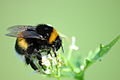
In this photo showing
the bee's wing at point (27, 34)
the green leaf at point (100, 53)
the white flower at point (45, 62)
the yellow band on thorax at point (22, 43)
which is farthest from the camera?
the yellow band on thorax at point (22, 43)

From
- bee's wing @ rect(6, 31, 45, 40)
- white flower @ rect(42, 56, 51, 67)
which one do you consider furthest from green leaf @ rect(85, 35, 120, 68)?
bee's wing @ rect(6, 31, 45, 40)

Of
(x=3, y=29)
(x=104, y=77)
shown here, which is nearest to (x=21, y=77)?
(x=104, y=77)

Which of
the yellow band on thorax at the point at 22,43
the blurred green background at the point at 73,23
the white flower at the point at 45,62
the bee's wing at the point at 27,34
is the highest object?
the bee's wing at the point at 27,34

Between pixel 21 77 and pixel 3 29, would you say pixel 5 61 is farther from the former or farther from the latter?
pixel 3 29

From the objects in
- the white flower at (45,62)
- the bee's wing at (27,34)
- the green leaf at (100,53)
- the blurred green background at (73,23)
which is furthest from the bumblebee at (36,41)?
the blurred green background at (73,23)

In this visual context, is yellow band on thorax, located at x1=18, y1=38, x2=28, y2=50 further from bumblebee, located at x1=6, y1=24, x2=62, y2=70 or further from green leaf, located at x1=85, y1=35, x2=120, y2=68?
green leaf, located at x1=85, y1=35, x2=120, y2=68

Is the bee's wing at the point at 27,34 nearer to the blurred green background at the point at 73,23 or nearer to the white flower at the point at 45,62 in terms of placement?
the white flower at the point at 45,62

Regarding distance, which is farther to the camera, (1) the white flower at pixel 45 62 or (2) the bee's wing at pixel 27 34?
(2) the bee's wing at pixel 27 34

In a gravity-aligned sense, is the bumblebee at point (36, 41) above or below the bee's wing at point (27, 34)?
below

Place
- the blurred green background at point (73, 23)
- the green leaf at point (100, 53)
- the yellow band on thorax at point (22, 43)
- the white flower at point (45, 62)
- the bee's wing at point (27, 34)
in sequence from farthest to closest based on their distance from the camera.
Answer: the blurred green background at point (73, 23), the yellow band on thorax at point (22, 43), the bee's wing at point (27, 34), the white flower at point (45, 62), the green leaf at point (100, 53)

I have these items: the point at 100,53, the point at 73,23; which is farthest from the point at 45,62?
the point at 73,23
